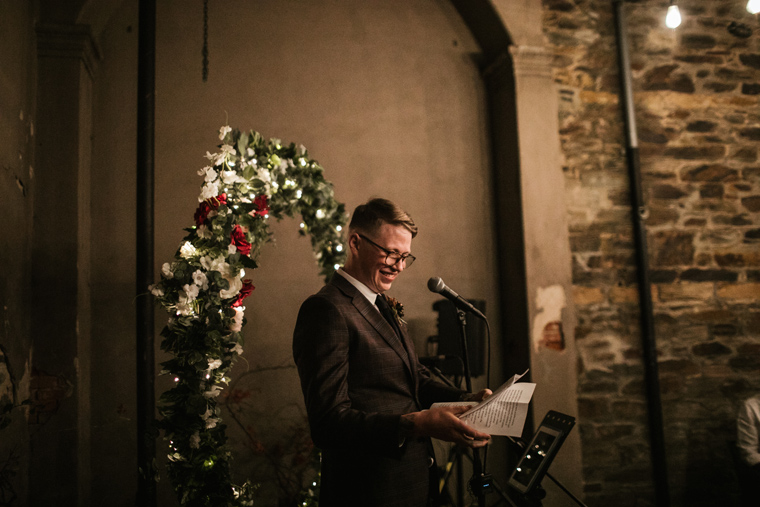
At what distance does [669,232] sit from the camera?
4230mm

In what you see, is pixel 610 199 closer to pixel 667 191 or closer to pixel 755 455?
pixel 667 191

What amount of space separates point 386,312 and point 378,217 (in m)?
0.40

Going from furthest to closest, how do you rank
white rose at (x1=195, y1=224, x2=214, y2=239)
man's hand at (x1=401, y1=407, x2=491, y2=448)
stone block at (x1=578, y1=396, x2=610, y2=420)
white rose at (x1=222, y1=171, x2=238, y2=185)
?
stone block at (x1=578, y1=396, x2=610, y2=420)
white rose at (x1=222, y1=171, x2=238, y2=185)
white rose at (x1=195, y1=224, x2=214, y2=239)
man's hand at (x1=401, y1=407, x2=491, y2=448)

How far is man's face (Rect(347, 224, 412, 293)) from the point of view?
2021mm

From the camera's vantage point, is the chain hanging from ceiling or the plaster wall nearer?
the plaster wall

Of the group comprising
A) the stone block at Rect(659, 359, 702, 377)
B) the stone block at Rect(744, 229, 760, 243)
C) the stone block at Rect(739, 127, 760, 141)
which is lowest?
the stone block at Rect(659, 359, 702, 377)

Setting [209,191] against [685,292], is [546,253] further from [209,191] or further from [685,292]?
[209,191]

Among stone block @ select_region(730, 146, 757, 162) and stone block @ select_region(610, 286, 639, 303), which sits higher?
stone block @ select_region(730, 146, 757, 162)

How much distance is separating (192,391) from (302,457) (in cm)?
167

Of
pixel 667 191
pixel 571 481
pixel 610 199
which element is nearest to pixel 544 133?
pixel 610 199

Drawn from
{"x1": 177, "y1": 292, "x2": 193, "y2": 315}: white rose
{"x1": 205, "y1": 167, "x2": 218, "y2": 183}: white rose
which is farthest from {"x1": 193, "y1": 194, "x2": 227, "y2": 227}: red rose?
{"x1": 177, "y1": 292, "x2": 193, "y2": 315}: white rose

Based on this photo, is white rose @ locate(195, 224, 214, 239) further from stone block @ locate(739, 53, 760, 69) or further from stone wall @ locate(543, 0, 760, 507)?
stone block @ locate(739, 53, 760, 69)

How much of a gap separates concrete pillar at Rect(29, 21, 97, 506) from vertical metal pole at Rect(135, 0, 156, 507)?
60 centimetres

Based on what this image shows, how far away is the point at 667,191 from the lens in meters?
4.26
